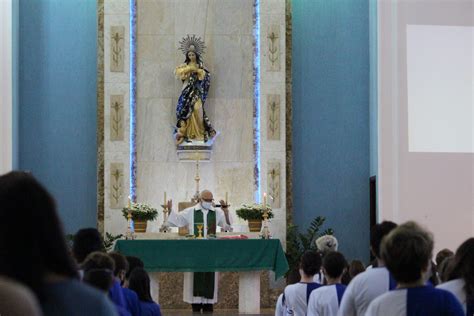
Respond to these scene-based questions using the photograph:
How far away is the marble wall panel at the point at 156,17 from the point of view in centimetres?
1662

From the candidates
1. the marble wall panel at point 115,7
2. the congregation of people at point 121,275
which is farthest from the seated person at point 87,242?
the marble wall panel at point 115,7

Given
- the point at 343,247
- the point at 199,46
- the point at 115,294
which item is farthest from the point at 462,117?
the point at 115,294

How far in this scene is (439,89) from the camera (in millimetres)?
15805

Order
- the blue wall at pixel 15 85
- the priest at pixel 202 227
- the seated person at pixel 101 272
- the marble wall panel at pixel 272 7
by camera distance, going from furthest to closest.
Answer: the marble wall panel at pixel 272 7, the blue wall at pixel 15 85, the priest at pixel 202 227, the seated person at pixel 101 272

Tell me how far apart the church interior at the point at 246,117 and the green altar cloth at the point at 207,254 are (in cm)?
147

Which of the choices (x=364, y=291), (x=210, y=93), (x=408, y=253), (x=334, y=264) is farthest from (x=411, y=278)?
(x=210, y=93)

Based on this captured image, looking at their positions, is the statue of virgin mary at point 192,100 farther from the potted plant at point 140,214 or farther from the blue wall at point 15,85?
the blue wall at point 15,85

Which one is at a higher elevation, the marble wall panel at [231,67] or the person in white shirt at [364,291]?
the marble wall panel at [231,67]

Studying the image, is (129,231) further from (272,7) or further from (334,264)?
(334,264)

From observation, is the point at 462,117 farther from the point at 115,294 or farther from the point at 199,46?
the point at 115,294

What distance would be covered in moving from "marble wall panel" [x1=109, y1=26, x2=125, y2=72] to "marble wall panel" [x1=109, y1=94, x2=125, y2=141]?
18.9 inches

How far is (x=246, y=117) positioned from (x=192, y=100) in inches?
41.7

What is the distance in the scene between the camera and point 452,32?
1600cm

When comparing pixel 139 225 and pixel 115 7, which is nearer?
pixel 139 225
